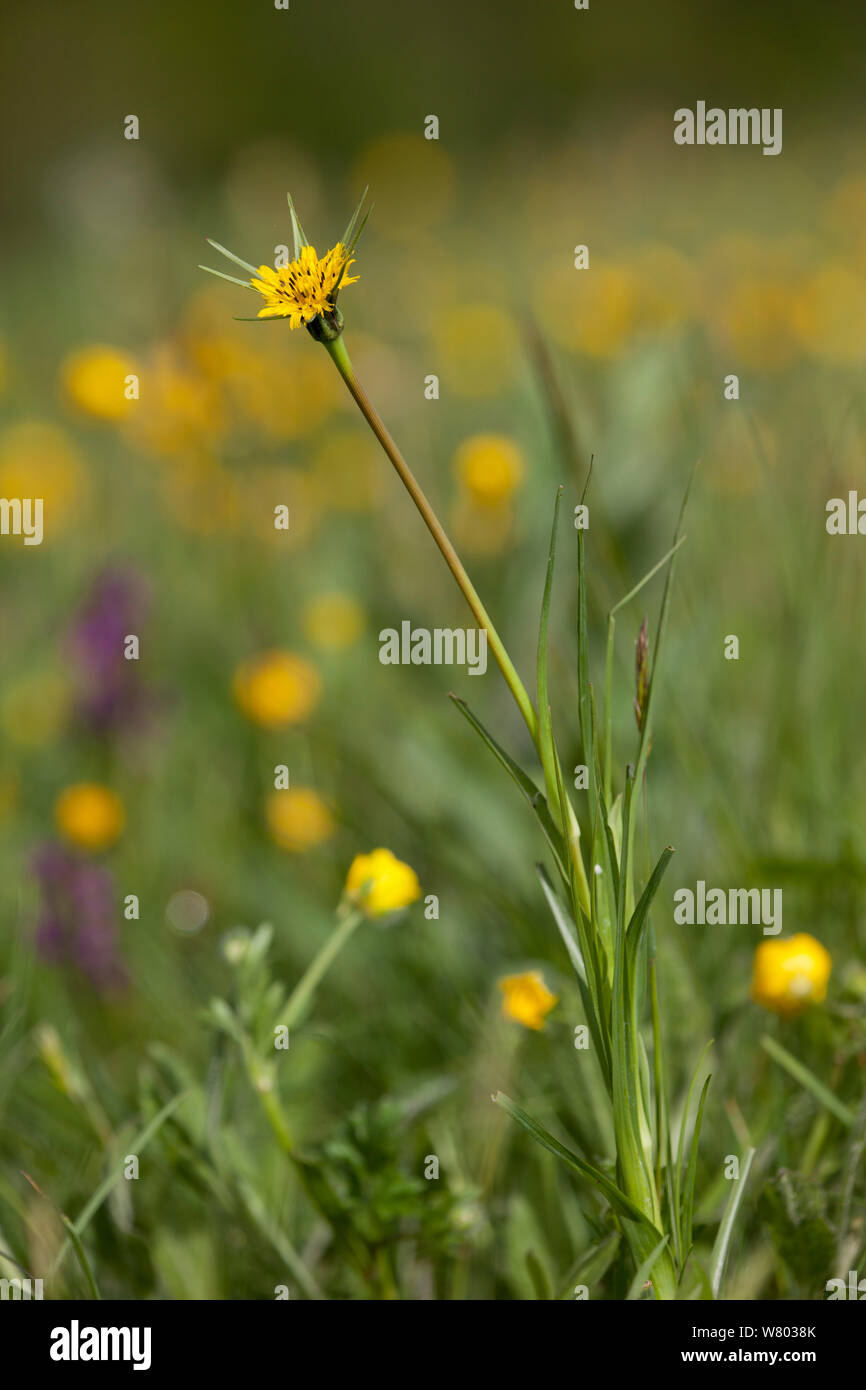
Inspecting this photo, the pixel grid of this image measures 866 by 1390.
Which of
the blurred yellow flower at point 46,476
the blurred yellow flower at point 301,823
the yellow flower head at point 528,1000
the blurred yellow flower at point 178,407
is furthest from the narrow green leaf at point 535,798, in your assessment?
the blurred yellow flower at point 46,476

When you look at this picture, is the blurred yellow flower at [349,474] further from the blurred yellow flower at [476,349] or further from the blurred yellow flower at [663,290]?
the blurred yellow flower at [663,290]

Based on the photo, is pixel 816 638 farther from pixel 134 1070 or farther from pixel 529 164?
pixel 529 164

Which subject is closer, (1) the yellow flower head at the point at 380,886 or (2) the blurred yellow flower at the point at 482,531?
(1) the yellow flower head at the point at 380,886

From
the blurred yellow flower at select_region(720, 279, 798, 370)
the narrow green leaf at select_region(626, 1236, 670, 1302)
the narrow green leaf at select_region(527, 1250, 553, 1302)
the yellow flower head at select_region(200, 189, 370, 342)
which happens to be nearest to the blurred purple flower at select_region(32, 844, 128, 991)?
the narrow green leaf at select_region(527, 1250, 553, 1302)

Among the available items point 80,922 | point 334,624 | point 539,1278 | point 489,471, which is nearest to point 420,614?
point 334,624

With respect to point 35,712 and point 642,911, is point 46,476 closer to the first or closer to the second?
point 35,712

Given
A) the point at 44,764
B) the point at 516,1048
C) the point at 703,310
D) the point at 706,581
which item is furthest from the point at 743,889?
the point at 703,310
